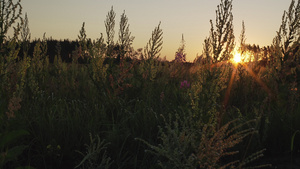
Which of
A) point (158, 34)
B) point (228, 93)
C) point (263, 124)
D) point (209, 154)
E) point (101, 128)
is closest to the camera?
point (209, 154)

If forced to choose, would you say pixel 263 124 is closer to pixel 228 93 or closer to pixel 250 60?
pixel 228 93

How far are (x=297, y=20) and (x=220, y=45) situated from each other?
151 cm

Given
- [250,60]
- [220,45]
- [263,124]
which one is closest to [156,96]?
[220,45]

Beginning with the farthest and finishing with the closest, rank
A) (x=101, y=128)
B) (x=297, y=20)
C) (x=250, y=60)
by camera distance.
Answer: (x=250, y=60), (x=297, y=20), (x=101, y=128)

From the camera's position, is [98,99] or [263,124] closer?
[263,124]

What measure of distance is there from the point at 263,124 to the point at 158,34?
6.60 ft

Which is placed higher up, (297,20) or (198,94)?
(297,20)

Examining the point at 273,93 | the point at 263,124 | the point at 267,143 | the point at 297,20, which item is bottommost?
the point at 267,143

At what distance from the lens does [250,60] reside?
587 cm

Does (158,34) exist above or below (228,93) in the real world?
above

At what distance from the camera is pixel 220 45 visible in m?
2.86

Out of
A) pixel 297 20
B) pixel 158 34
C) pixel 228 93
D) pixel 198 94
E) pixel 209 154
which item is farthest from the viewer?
pixel 228 93

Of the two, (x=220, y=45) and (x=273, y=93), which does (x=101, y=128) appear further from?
(x=273, y=93)

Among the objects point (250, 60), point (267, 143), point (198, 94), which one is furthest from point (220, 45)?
point (250, 60)
